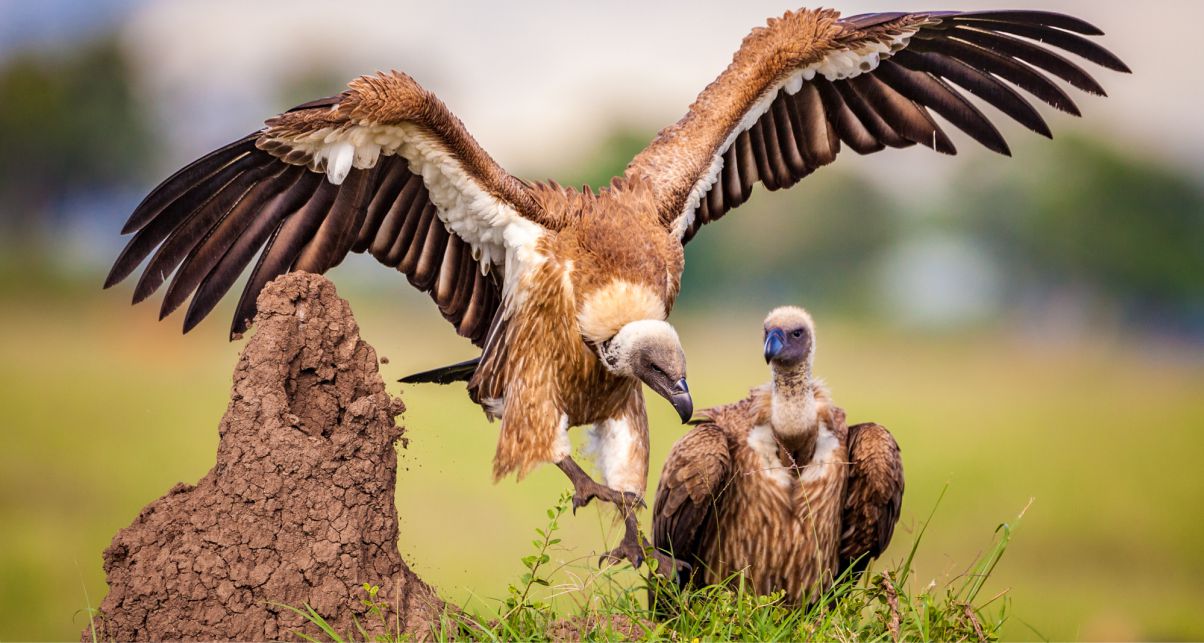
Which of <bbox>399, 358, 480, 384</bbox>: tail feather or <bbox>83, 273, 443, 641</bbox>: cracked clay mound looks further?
<bbox>399, 358, 480, 384</bbox>: tail feather

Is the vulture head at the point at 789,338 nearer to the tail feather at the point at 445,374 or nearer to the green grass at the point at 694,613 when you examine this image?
the green grass at the point at 694,613

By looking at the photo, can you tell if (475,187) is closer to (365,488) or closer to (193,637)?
(365,488)

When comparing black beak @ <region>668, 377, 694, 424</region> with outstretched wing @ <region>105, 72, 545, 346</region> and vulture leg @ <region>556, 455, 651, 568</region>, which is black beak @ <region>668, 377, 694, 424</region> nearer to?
vulture leg @ <region>556, 455, 651, 568</region>

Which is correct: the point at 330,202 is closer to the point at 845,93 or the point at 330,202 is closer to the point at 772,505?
the point at 772,505

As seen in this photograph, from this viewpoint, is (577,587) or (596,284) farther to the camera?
(596,284)

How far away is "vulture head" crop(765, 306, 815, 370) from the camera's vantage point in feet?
16.4

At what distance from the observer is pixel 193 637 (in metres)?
3.94

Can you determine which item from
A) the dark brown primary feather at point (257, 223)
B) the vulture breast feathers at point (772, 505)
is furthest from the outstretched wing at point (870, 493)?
the dark brown primary feather at point (257, 223)

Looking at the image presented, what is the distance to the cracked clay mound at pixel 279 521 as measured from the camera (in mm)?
3959

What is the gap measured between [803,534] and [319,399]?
2.24 meters

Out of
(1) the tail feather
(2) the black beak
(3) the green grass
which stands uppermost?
(1) the tail feather

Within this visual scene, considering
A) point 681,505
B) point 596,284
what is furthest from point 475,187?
point 681,505

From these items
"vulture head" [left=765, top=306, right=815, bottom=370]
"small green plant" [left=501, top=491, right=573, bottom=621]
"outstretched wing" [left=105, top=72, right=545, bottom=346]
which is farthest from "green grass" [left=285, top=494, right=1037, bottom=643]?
"outstretched wing" [left=105, top=72, right=545, bottom=346]

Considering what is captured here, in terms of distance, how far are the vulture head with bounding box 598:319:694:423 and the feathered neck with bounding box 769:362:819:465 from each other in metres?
0.55
